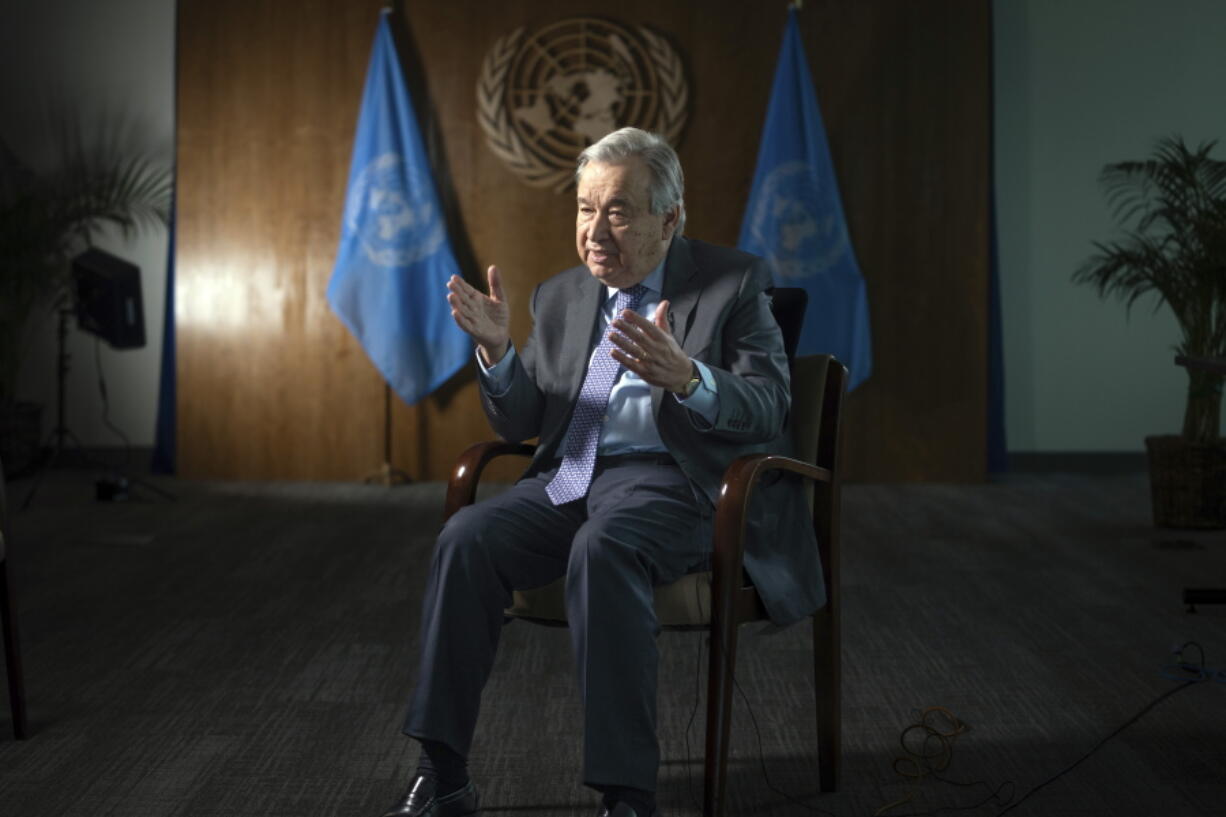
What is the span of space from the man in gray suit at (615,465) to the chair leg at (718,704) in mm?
99

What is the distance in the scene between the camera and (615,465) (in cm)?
235

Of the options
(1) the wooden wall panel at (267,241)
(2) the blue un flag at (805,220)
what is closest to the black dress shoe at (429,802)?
(2) the blue un flag at (805,220)

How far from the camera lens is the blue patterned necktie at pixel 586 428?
231 cm

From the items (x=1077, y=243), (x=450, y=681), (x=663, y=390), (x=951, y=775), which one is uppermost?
(x=1077, y=243)

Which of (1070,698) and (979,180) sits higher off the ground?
(979,180)

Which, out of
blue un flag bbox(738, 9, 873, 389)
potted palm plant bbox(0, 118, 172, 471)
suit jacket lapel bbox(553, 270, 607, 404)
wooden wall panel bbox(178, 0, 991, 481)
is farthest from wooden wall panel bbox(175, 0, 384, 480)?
suit jacket lapel bbox(553, 270, 607, 404)

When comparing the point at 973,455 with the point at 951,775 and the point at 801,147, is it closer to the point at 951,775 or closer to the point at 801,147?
the point at 801,147

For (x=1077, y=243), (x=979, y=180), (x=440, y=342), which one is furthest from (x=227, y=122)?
(x=1077, y=243)

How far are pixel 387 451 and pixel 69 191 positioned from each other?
6.99ft

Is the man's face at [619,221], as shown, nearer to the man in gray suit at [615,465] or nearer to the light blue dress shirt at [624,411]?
the man in gray suit at [615,465]

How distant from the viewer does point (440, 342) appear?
6.15 meters

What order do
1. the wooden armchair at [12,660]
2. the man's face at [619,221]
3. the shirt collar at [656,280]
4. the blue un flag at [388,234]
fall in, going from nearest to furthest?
the man's face at [619,221]
the shirt collar at [656,280]
the wooden armchair at [12,660]
the blue un flag at [388,234]

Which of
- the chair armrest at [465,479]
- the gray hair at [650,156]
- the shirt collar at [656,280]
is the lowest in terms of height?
the chair armrest at [465,479]

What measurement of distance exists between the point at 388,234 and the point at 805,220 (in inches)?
76.0
